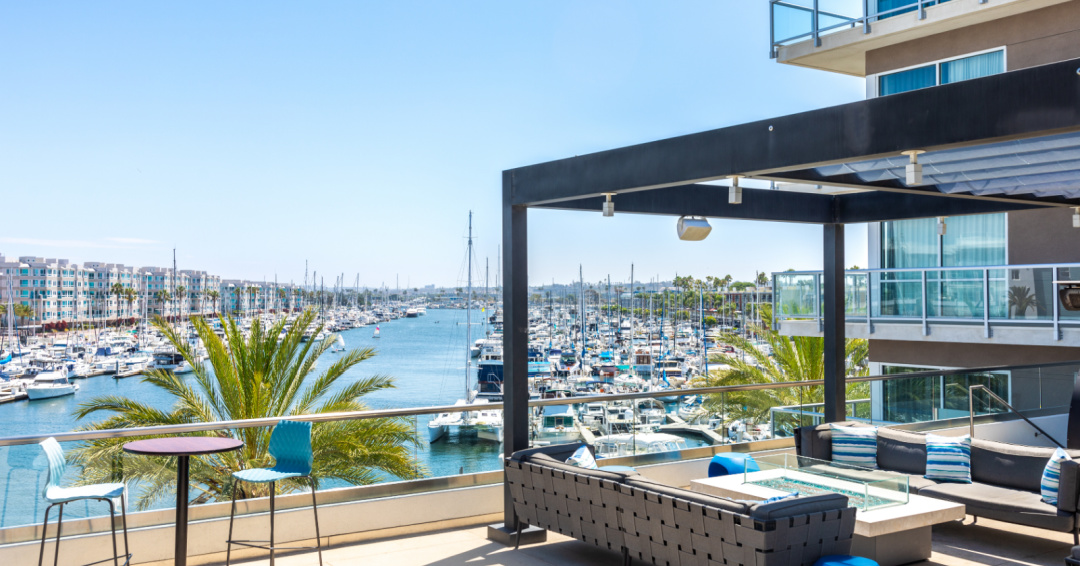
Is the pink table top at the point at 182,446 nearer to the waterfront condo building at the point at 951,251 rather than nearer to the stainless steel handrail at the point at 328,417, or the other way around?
the stainless steel handrail at the point at 328,417

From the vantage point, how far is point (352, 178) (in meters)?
65.4

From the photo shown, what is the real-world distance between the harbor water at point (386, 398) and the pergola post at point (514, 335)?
67 centimetres

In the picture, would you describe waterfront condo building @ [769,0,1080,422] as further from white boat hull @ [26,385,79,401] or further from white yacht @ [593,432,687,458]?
white boat hull @ [26,385,79,401]

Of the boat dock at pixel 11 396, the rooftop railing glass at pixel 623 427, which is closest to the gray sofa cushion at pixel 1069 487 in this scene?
the rooftop railing glass at pixel 623 427

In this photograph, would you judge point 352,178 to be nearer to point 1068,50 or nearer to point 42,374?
point 42,374

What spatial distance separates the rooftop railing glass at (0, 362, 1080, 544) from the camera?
5820mm

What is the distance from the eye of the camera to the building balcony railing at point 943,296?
13617mm

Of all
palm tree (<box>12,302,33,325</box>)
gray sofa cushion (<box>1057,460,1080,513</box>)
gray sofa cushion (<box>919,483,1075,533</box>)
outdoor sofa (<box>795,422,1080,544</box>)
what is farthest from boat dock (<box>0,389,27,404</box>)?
gray sofa cushion (<box>1057,460,1080,513</box>)

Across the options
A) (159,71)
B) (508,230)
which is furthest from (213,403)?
(159,71)

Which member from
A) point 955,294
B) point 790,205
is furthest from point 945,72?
point 790,205

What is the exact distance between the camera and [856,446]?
8125mm

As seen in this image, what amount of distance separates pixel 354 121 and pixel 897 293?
45.8 m

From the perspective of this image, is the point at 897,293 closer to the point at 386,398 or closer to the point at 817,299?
the point at 817,299

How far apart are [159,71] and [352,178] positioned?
21854 millimetres
